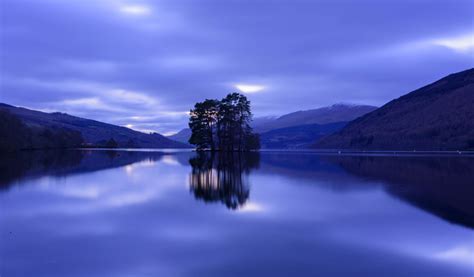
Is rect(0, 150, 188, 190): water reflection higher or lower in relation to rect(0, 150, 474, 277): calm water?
higher

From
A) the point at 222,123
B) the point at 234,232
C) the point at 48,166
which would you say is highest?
the point at 222,123

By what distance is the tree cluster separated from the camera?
78.4m

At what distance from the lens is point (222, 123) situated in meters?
79.1

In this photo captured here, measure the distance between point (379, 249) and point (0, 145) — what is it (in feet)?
258

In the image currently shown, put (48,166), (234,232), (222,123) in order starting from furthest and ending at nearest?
(222,123), (48,166), (234,232)

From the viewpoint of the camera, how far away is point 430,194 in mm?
18312

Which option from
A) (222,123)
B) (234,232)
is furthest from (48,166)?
(222,123)

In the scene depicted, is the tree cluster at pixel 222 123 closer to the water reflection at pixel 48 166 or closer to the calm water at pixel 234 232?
the water reflection at pixel 48 166

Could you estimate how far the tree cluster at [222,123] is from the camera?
7838 centimetres

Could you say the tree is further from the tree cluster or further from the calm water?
the calm water

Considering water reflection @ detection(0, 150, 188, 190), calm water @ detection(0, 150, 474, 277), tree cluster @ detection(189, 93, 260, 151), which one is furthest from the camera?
tree cluster @ detection(189, 93, 260, 151)

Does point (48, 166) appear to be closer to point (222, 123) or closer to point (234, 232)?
point (234, 232)

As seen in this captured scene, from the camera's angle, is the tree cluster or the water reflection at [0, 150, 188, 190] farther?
the tree cluster

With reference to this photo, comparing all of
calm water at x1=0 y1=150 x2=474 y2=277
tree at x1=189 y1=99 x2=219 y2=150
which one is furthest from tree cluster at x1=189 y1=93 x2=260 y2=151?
calm water at x1=0 y1=150 x2=474 y2=277
